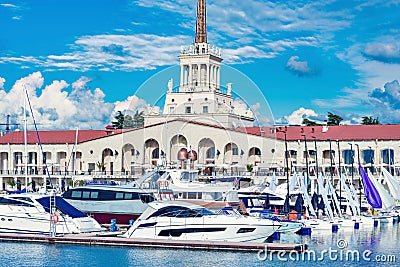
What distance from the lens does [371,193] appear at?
7044 cm

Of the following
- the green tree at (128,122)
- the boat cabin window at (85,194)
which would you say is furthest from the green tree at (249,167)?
the boat cabin window at (85,194)

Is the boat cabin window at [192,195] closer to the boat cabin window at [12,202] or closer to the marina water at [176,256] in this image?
the marina water at [176,256]

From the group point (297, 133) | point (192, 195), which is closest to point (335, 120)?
point (297, 133)

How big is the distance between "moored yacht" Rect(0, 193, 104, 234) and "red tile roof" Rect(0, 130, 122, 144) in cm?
5873

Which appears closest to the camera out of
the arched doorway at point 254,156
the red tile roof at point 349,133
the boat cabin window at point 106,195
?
the boat cabin window at point 106,195

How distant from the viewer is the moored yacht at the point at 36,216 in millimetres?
49812

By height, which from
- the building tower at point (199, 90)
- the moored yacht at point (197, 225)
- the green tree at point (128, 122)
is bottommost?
the moored yacht at point (197, 225)

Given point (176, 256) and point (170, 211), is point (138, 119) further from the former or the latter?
point (176, 256)

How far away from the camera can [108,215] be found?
56.3 metres

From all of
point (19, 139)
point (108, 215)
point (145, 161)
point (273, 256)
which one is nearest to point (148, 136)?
point (145, 161)

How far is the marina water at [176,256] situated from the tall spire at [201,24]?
2613 inches

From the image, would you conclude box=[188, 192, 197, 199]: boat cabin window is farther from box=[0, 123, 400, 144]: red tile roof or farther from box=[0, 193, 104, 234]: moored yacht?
box=[0, 123, 400, 144]: red tile roof

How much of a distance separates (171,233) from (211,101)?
55.5 metres

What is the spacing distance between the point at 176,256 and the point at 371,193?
3140cm
